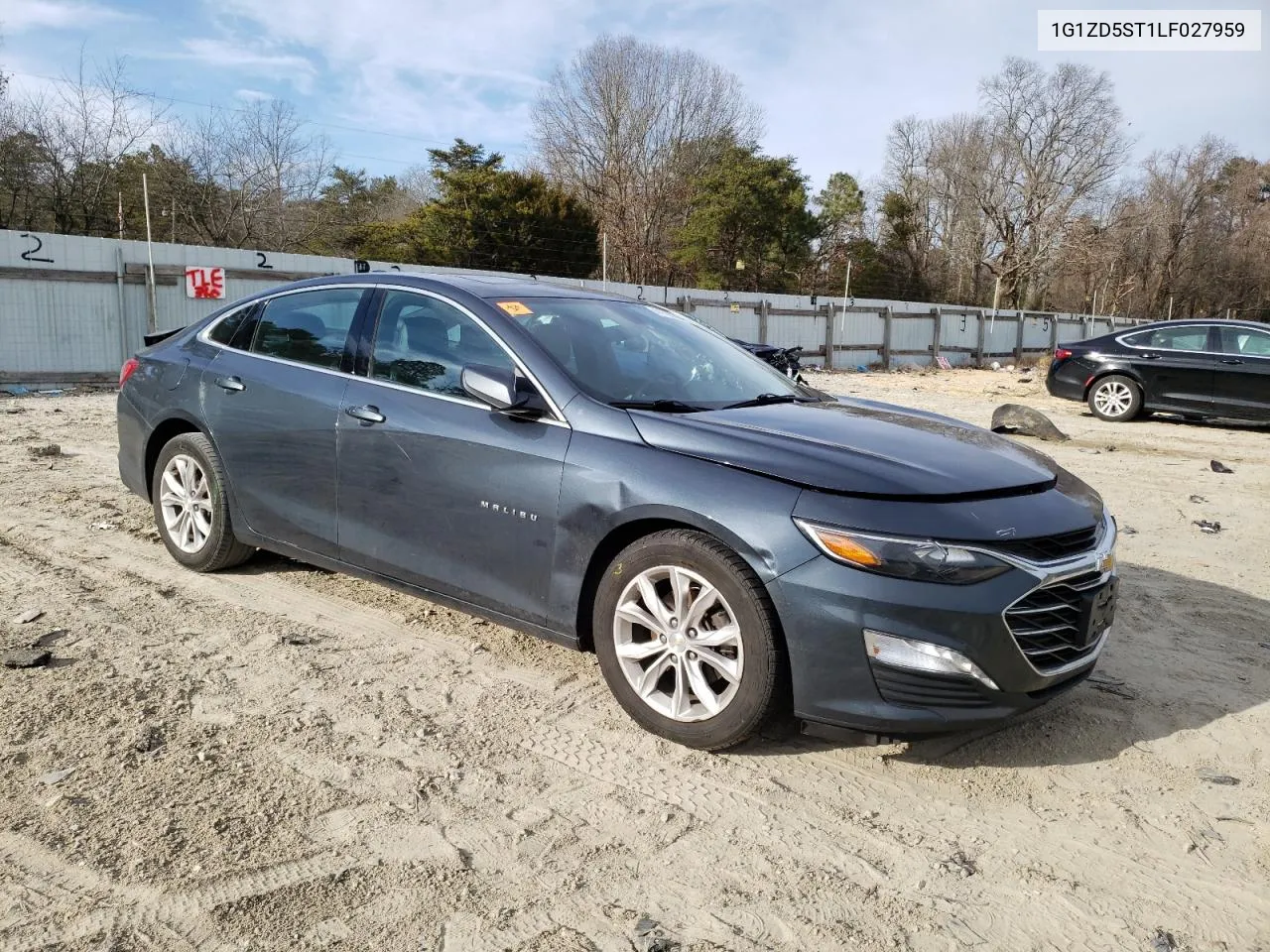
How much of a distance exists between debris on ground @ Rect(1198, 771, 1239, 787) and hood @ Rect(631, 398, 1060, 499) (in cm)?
107

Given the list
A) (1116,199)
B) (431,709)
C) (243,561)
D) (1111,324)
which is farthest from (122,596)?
(1116,199)

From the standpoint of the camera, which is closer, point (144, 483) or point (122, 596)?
point (122, 596)

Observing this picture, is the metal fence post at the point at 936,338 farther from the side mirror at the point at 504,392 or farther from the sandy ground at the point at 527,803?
the side mirror at the point at 504,392

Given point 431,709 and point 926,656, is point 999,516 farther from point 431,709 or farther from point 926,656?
point 431,709

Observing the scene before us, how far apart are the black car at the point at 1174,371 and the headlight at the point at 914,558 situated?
1146cm

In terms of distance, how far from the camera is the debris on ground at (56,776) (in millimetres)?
2866

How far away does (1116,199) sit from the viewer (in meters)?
51.2

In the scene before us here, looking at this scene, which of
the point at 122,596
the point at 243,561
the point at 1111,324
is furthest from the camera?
the point at 1111,324

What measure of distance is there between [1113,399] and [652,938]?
13004 millimetres

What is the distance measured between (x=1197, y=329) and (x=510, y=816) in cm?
1276

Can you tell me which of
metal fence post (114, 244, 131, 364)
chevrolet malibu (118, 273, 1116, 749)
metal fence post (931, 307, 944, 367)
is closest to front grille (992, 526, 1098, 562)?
chevrolet malibu (118, 273, 1116, 749)

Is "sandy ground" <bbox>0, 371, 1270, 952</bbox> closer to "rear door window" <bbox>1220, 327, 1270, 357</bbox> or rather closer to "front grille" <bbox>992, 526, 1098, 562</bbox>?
"front grille" <bbox>992, 526, 1098, 562</bbox>

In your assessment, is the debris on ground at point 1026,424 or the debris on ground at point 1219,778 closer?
the debris on ground at point 1219,778

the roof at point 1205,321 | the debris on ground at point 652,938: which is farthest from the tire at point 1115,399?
the debris on ground at point 652,938
